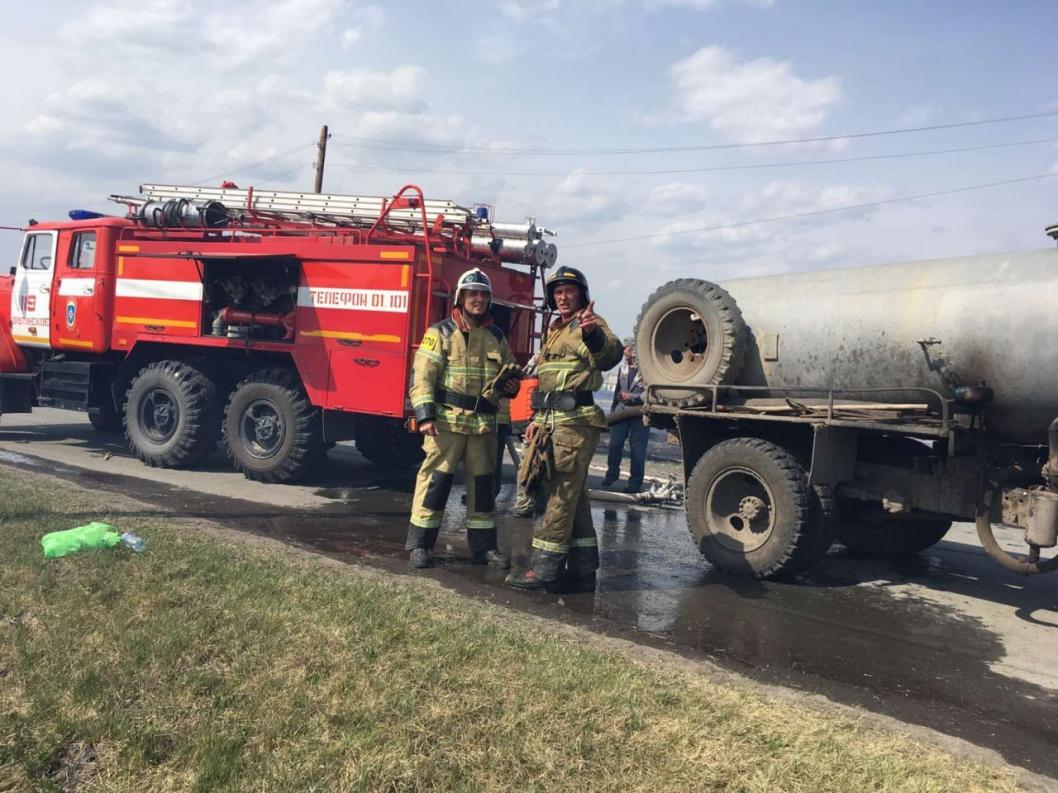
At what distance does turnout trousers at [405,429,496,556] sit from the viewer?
575 cm

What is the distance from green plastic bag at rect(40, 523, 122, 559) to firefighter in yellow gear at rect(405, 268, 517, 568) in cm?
189

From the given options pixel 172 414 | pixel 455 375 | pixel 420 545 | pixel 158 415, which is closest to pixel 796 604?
pixel 420 545

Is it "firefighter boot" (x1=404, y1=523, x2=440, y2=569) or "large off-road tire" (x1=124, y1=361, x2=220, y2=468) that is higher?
"large off-road tire" (x1=124, y1=361, x2=220, y2=468)

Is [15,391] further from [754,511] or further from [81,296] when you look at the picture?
[754,511]

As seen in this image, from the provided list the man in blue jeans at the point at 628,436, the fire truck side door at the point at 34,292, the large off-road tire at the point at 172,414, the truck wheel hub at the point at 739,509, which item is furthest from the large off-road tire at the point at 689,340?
the fire truck side door at the point at 34,292

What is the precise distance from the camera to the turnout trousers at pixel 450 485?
5.75 meters

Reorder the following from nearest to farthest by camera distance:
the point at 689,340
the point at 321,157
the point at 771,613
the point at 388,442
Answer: the point at 771,613
the point at 689,340
the point at 388,442
the point at 321,157

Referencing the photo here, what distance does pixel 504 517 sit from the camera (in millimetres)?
7914

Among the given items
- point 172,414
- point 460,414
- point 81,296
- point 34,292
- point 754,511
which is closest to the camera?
point 460,414

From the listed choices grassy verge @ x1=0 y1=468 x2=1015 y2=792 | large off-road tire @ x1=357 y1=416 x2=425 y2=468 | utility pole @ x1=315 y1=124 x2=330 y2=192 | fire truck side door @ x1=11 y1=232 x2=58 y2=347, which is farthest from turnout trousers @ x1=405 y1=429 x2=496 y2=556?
utility pole @ x1=315 y1=124 x2=330 y2=192

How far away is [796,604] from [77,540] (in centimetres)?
451

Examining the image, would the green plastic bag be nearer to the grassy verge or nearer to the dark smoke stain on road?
the grassy verge

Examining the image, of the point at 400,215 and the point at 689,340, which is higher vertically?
the point at 400,215

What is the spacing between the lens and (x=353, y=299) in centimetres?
838
